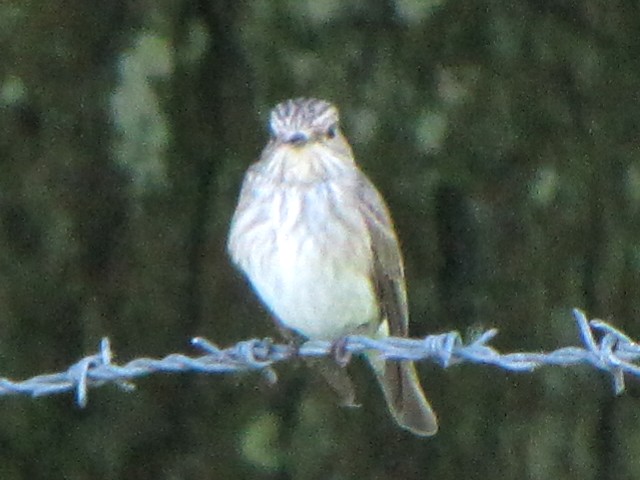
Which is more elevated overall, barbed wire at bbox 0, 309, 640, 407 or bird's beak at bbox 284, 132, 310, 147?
bird's beak at bbox 284, 132, 310, 147

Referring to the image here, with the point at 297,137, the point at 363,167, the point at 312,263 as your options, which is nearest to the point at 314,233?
the point at 312,263

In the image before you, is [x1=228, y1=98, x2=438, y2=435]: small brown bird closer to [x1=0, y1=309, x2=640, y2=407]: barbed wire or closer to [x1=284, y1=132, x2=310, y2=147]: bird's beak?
[x1=284, y1=132, x2=310, y2=147]: bird's beak

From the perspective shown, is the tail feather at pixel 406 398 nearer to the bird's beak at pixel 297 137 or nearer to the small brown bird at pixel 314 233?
the small brown bird at pixel 314 233

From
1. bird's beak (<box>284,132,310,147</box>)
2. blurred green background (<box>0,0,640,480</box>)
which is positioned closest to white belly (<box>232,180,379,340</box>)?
bird's beak (<box>284,132,310,147</box>)

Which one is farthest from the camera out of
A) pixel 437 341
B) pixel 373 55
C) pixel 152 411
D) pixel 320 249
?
pixel 152 411

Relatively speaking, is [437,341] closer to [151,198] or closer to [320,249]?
[320,249]

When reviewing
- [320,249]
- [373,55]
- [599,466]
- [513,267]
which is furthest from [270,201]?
[599,466]

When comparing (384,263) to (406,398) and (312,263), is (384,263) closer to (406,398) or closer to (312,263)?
(312,263)
